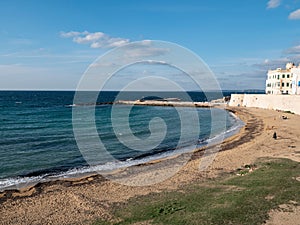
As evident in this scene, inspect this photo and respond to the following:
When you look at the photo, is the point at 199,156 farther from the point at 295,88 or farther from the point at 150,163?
the point at 295,88

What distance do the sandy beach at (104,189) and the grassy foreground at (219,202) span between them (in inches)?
27.9

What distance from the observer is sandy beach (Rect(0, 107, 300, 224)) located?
1059 cm

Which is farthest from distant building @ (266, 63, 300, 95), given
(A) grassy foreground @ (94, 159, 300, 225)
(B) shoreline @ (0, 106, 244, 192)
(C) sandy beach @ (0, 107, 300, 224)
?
(A) grassy foreground @ (94, 159, 300, 225)

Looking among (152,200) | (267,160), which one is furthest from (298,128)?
(152,200)

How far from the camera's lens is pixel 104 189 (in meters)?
13.7

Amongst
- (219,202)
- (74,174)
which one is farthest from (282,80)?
(219,202)

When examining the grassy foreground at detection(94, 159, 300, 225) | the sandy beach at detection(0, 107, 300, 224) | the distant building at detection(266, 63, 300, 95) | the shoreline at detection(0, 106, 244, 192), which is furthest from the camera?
the distant building at detection(266, 63, 300, 95)

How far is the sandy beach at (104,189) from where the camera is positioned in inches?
417

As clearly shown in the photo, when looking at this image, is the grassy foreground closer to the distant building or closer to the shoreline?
the shoreline

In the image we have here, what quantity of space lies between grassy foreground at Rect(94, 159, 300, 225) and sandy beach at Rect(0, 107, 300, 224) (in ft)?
2.33

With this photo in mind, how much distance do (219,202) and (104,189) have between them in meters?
5.92

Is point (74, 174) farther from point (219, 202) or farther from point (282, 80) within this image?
point (282, 80)

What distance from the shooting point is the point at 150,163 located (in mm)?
19438

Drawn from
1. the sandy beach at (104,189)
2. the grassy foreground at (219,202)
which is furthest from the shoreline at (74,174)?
the grassy foreground at (219,202)
